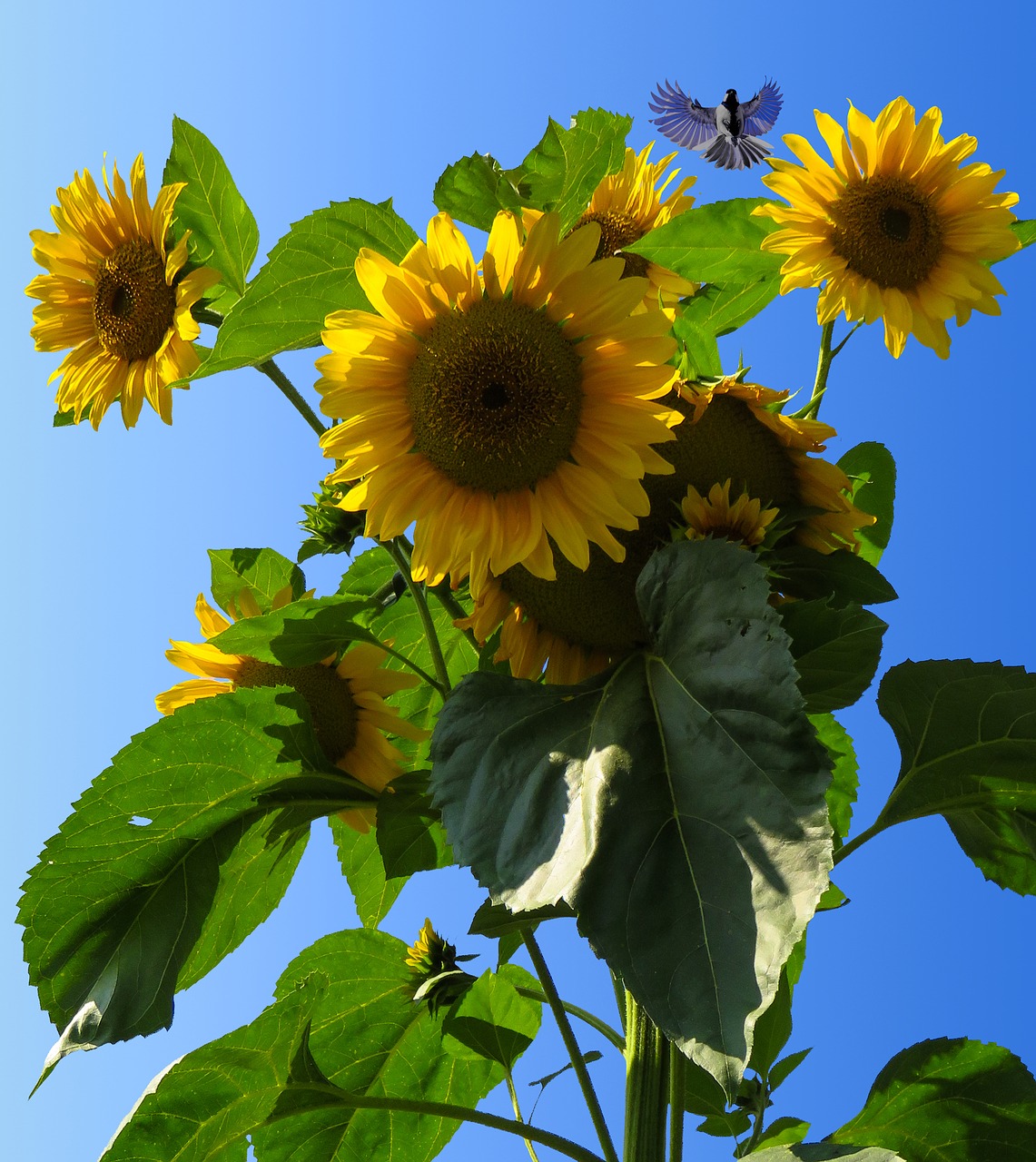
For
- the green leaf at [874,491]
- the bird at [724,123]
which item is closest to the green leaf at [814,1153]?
the green leaf at [874,491]

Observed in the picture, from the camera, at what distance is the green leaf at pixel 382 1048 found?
101 cm

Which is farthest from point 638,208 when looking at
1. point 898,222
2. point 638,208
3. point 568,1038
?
point 568,1038

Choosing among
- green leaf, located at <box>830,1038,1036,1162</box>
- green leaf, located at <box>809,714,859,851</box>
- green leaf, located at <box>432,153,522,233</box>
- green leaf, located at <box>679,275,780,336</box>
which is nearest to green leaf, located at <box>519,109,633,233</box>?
green leaf, located at <box>432,153,522,233</box>

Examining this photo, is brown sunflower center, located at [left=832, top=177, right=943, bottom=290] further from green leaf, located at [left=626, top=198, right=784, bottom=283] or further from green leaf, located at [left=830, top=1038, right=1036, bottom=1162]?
green leaf, located at [left=830, top=1038, right=1036, bottom=1162]

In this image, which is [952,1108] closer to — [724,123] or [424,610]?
[424,610]

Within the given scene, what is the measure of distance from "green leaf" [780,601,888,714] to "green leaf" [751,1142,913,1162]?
27cm

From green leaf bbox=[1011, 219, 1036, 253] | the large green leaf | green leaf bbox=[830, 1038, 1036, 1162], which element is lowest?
green leaf bbox=[830, 1038, 1036, 1162]

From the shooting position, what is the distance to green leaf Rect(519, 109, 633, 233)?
95 centimetres

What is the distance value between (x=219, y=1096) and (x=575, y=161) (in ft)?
2.49

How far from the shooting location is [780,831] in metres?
0.63

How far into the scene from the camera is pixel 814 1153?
0.73 m

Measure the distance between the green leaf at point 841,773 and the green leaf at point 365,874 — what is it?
1.24 ft

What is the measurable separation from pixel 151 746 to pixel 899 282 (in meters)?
0.73

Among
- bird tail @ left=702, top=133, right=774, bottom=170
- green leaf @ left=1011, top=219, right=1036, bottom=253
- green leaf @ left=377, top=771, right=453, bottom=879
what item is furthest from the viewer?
bird tail @ left=702, top=133, right=774, bottom=170
